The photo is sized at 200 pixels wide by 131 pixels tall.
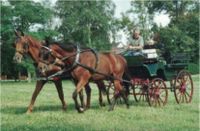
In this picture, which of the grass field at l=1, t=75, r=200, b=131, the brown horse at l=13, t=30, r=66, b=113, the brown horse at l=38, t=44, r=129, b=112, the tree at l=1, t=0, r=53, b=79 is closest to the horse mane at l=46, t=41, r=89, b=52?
the brown horse at l=38, t=44, r=129, b=112

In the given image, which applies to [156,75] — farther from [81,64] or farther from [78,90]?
[78,90]

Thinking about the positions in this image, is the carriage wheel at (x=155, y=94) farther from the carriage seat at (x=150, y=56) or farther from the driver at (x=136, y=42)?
the driver at (x=136, y=42)

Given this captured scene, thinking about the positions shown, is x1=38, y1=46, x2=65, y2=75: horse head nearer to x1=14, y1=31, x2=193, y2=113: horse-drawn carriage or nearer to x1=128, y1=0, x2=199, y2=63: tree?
x1=14, y1=31, x2=193, y2=113: horse-drawn carriage

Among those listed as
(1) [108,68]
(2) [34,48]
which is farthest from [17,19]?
(2) [34,48]

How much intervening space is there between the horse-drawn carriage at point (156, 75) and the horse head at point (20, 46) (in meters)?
3.61

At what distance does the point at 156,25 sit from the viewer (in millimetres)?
70875

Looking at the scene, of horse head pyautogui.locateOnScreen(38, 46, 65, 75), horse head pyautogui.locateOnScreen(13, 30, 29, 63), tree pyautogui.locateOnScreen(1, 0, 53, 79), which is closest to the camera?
horse head pyautogui.locateOnScreen(13, 30, 29, 63)

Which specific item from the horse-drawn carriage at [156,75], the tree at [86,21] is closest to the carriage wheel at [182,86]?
the horse-drawn carriage at [156,75]

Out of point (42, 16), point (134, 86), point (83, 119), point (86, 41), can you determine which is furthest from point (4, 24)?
point (83, 119)

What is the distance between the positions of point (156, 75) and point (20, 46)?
4.79 m

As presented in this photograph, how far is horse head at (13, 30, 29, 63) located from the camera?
13534 millimetres

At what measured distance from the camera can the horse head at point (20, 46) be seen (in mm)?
13534

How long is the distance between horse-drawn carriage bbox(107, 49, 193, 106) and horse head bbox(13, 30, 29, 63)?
361 centimetres

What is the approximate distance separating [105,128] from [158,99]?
5881 mm
